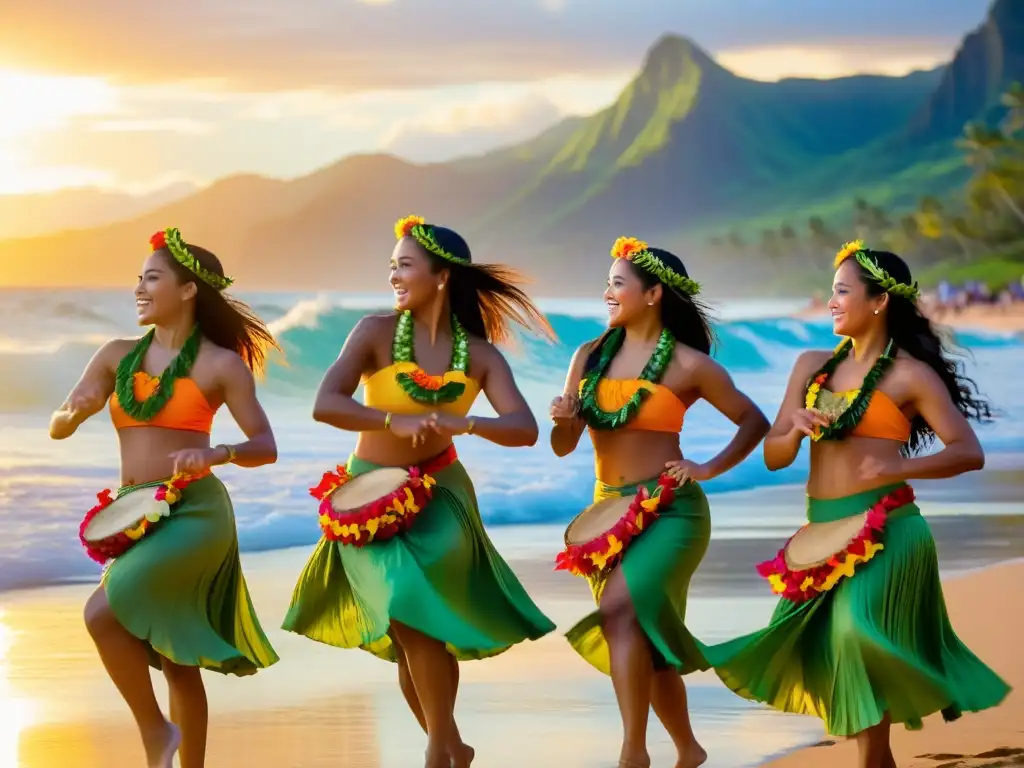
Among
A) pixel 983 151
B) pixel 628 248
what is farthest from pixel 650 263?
pixel 983 151

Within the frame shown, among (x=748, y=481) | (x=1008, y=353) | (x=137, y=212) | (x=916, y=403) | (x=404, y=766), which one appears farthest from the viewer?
(x=137, y=212)

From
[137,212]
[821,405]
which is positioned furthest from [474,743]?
[137,212]

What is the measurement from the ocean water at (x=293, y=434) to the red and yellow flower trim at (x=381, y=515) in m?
0.61

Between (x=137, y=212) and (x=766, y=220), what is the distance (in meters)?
20.8

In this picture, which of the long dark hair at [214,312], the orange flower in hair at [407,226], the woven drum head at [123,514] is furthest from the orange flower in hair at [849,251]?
the woven drum head at [123,514]

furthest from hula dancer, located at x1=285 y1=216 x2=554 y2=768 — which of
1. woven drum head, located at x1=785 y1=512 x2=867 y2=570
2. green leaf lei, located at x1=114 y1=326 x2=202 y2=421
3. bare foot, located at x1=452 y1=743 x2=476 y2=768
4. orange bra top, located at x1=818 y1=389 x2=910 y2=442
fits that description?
orange bra top, located at x1=818 y1=389 x2=910 y2=442

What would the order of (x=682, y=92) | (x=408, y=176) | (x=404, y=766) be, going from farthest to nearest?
(x=682, y=92) → (x=408, y=176) → (x=404, y=766)

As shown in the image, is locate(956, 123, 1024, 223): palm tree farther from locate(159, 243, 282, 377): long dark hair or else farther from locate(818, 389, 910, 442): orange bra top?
locate(159, 243, 282, 377): long dark hair

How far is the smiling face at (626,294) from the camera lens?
7320mm

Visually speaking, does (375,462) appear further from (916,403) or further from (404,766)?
(916,403)

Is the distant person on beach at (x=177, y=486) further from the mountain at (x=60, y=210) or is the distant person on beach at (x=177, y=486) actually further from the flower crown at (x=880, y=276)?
the mountain at (x=60, y=210)

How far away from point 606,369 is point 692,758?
53.2 inches

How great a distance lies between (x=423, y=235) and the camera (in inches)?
290

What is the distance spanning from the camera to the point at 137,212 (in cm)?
4378
